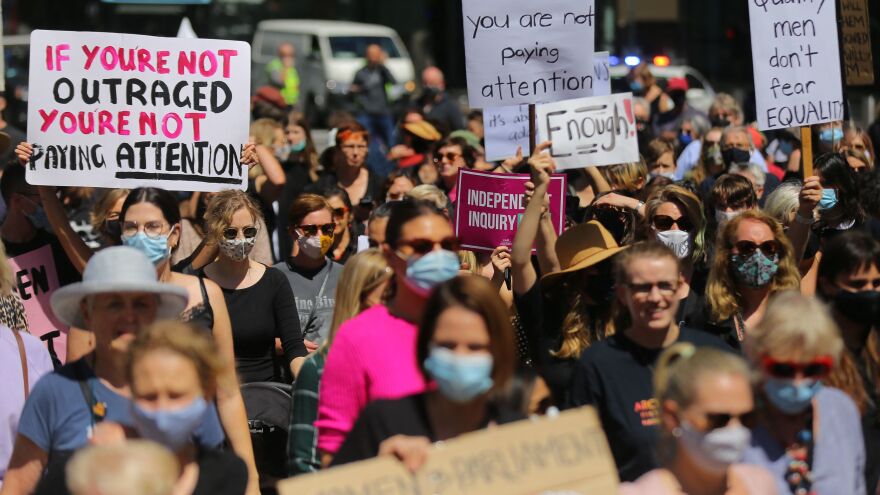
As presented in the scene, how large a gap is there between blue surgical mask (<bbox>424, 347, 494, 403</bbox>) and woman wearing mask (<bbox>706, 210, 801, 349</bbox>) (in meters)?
2.17

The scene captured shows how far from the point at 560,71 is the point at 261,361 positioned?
2.24 meters

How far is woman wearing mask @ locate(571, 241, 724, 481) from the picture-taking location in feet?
14.9

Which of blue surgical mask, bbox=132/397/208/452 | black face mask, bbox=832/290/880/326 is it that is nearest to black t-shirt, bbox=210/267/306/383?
black face mask, bbox=832/290/880/326

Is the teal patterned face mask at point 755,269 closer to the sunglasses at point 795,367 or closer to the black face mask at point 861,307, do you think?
the black face mask at point 861,307

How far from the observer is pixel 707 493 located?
13.0 ft

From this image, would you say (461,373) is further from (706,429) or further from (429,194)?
(429,194)

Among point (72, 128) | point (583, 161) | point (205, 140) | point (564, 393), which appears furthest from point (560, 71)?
point (564, 393)

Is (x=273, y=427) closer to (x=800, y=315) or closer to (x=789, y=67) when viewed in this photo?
(x=800, y=315)

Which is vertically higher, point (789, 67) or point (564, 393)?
point (789, 67)

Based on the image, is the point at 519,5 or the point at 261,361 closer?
the point at 261,361

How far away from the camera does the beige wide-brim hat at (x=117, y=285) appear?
4.55m

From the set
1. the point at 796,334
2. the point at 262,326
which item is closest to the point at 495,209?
the point at 262,326

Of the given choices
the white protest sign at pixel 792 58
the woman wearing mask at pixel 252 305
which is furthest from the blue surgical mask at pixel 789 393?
the white protest sign at pixel 792 58

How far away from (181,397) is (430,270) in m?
0.83
